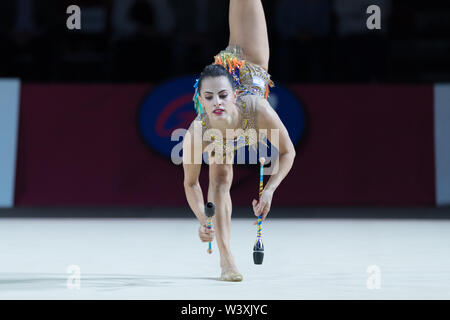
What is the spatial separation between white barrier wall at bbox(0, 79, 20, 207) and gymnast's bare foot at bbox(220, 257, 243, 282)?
4924 mm

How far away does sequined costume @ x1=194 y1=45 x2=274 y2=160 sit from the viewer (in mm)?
3703

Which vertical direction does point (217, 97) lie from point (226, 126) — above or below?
above

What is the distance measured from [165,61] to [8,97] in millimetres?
1937

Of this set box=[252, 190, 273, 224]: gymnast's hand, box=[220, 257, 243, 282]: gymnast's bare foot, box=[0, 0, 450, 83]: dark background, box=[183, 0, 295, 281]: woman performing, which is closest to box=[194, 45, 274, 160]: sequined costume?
box=[183, 0, 295, 281]: woman performing

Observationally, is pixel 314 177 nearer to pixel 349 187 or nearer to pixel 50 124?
pixel 349 187

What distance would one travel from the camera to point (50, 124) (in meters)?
8.07

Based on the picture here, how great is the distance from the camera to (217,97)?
11.7ft

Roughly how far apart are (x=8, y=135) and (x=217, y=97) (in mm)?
5075

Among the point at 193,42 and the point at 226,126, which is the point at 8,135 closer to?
the point at 193,42

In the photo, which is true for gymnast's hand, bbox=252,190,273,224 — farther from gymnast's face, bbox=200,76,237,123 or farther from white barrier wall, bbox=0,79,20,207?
white barrier wall, bbox=0,79,20,207

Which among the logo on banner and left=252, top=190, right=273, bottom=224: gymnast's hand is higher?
the logo on banner

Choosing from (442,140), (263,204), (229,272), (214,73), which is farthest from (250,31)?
(442,140)

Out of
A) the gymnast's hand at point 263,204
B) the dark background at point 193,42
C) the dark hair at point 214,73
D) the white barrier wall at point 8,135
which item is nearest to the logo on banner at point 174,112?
the dark background at point 193,42

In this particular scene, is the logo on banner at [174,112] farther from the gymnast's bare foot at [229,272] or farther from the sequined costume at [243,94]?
the gymnast's bare foot at [229,272]
